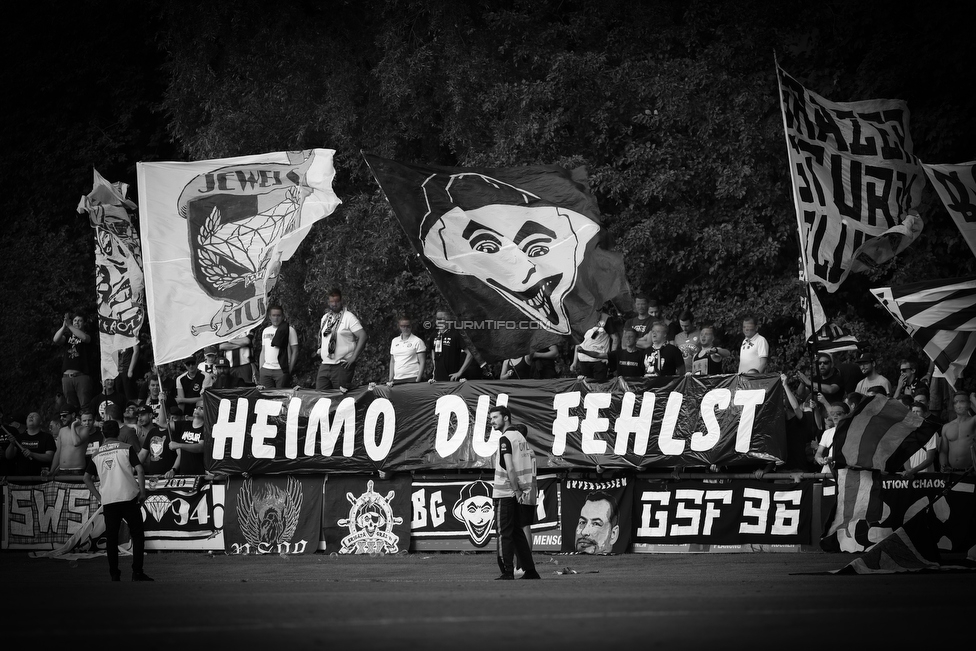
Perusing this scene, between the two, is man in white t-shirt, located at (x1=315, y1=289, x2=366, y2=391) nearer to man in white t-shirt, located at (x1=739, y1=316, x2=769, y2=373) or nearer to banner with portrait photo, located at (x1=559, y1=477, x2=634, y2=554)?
banner with portrait photo, located at (x1=559, y1=477, x2=634, y2=554)

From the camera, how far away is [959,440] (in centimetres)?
1544

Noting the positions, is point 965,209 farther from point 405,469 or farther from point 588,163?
point 588,163

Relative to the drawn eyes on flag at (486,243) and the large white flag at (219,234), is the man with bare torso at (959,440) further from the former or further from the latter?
the large white flag at (219,234)

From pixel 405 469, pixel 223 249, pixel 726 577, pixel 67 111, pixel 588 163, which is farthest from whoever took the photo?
pixel 67 111

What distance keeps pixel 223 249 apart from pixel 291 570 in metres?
4.50

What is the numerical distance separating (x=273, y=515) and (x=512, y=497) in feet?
19.7

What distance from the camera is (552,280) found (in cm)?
1568

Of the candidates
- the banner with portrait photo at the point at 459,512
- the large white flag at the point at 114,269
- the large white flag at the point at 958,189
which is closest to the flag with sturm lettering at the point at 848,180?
the large white flag at the point at 958,189

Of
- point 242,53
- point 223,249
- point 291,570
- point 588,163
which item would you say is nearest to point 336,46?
point 242,53

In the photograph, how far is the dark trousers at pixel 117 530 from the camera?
13969 millimetres

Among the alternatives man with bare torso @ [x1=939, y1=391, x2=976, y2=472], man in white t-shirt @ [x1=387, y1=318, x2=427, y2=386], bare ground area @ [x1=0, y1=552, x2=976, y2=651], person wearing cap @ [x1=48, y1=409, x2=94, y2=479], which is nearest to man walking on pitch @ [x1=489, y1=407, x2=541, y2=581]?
bare ground area @ [x1=0, y1=552, x2=976, y2=651]

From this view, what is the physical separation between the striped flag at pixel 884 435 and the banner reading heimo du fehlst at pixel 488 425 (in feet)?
3.18

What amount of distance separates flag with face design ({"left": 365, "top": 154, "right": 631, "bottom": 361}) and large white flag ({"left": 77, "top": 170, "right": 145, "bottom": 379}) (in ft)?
21.2

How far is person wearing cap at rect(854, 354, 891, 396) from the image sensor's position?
54.3 ft
